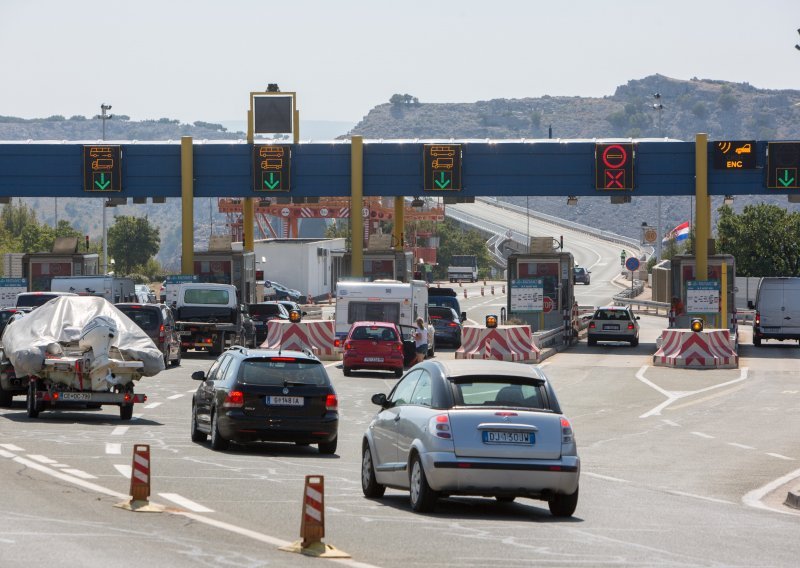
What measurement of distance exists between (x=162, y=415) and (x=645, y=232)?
322 ft

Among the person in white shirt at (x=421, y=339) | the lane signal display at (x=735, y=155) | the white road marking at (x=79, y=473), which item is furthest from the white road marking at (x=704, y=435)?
the lane signal display at (x=735, y=155)

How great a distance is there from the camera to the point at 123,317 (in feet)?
83.4

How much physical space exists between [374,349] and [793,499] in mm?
21424

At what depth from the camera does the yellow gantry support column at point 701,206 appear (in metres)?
50.4

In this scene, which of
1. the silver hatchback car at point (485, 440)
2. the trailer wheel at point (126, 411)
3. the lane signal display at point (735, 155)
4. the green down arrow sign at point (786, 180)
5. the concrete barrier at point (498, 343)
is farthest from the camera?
the lane signal display at point (735, 155)

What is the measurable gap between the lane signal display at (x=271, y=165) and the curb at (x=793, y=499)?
37.8 metres

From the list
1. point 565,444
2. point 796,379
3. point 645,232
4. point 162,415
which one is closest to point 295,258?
point 645,232

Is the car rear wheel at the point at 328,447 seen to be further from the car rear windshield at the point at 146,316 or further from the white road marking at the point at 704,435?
the car rear windshield at the point at 146,316

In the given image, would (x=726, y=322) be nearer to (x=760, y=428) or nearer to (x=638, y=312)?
(x=760, y=428)

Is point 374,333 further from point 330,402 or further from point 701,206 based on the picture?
point 701,206

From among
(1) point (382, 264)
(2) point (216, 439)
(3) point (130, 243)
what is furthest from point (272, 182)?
(3) point (130, 243)

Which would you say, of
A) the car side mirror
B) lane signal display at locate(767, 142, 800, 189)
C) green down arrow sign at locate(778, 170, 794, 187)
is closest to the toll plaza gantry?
lane signal display at locate(767, 142, 800, 189)

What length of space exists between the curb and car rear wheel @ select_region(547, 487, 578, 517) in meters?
3.20

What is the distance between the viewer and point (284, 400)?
19.7 m
